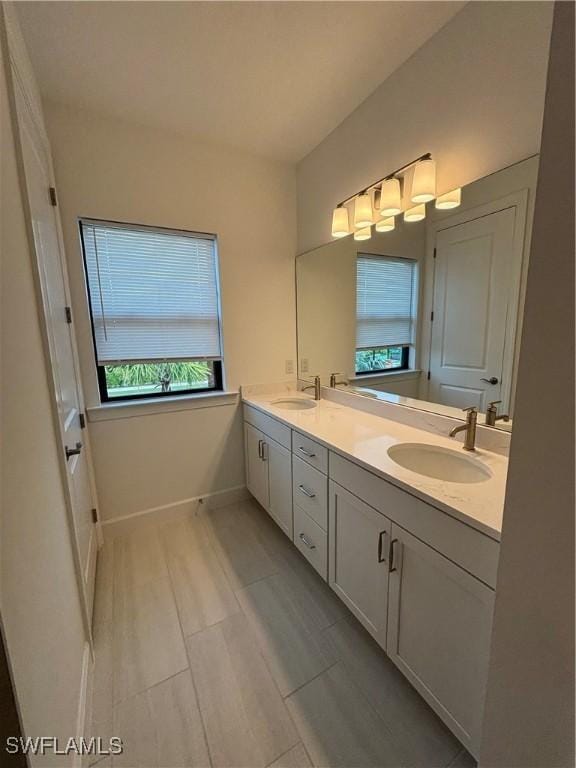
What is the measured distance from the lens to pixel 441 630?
39.4 inches

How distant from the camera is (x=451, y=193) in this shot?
56.5 inches

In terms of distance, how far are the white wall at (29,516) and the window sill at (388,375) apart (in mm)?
1685

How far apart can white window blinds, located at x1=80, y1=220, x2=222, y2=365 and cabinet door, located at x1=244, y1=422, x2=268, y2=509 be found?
2.20 ft

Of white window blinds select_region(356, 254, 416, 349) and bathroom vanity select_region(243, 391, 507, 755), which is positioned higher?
white window blinds select_region(356, 254, 416, 349)

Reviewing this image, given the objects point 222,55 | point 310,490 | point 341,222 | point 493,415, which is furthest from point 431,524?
point 222,55

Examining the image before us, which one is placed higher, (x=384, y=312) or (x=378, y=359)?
(x=384, y=312)

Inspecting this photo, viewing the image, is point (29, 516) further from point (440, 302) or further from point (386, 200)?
point (386, 200)

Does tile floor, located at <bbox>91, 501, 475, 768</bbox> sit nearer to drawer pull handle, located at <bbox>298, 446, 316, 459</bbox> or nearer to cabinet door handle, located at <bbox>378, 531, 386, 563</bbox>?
cabinet door handle, located at <bbox>378, 531, 386, 563</bbox>

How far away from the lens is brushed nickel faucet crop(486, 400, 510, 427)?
1.32 meters

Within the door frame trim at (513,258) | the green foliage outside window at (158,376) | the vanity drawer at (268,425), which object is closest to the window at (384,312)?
the door frame trim at (513,258)

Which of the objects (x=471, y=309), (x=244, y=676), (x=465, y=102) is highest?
(x=465, y=102)

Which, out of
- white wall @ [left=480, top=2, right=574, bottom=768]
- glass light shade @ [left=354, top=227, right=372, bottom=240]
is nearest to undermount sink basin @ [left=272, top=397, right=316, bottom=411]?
glass light shade @ [left=354, top=227, right=372, bottom=240]

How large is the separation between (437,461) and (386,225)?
1.31m

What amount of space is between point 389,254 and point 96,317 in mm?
1849
